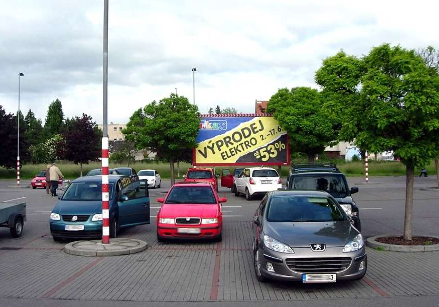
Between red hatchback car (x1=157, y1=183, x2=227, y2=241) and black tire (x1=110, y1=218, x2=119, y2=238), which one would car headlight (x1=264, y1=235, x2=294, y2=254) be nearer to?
red hatchback car (x1=157, y1=183, x2=227, y2=241)

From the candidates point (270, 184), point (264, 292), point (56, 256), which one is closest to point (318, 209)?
point (264, 292)

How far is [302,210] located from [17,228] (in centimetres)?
867

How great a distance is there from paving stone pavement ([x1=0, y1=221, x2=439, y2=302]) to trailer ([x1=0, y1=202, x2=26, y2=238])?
3.51ft

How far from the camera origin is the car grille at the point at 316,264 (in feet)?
27.7

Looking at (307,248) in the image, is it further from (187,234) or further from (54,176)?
(54,176)

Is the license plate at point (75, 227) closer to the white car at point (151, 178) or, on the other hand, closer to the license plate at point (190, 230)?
the license plate at point (190, 230)

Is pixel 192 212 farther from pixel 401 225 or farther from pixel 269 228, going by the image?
pixel 401 225

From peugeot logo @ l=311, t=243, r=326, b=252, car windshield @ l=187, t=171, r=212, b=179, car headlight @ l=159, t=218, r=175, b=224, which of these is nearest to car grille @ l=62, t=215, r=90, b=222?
car headlight @ l=159, t=218, r=175, b=224

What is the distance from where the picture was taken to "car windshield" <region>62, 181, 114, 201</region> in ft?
48.5

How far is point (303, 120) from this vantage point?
31.5 metres

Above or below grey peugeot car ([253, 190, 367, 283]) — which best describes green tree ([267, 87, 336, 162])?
above

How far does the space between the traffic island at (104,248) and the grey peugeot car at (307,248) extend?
3.59 meters

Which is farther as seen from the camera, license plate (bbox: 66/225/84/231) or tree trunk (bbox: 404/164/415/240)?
license plate (bbox: 66/225/84/231)

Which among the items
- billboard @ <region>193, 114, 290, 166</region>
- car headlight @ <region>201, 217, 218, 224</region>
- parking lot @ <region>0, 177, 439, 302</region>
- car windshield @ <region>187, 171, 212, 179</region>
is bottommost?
parking lot @ <region>0, 177, 439, 302</region>
